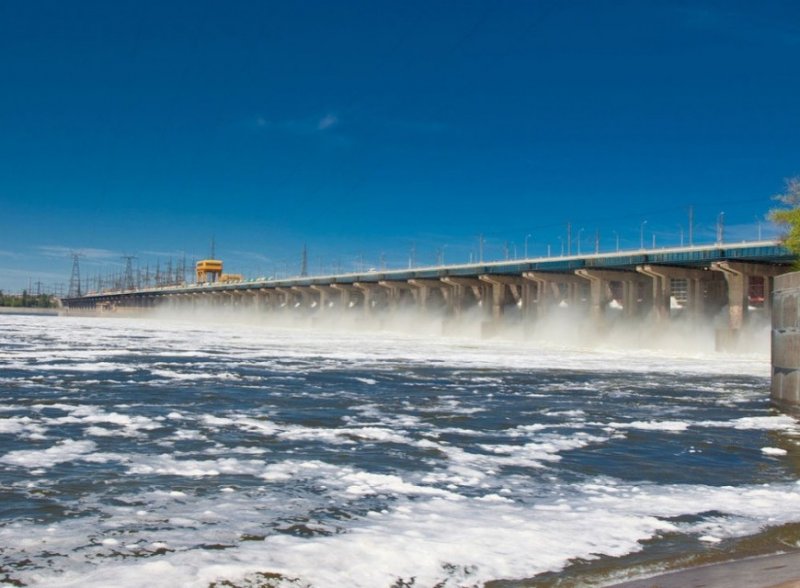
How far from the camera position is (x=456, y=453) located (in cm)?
1212

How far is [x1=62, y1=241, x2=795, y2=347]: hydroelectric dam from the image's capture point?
2311 inches

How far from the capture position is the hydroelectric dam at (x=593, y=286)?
193 ft

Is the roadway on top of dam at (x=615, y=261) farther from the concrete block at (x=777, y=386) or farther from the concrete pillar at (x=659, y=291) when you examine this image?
the concrete block at (x=777, y=386)

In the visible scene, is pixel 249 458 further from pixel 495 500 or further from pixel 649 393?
pixel 649 393

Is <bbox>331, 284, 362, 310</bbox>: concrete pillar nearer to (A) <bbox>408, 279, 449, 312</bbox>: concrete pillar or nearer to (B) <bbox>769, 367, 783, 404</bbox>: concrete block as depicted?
(A) <bbox>408, 279, 449, 312</bbox>: concrete pillar

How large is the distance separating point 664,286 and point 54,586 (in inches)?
2559

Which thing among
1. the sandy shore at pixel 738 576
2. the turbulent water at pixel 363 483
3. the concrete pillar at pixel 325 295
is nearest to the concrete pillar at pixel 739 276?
the turbulent water at pixel 363 483

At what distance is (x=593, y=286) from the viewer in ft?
239

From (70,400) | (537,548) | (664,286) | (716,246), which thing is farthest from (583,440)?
(664,286)

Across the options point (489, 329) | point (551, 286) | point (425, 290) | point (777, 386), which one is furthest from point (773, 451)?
point (425, 290)

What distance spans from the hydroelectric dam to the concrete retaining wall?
122 feet

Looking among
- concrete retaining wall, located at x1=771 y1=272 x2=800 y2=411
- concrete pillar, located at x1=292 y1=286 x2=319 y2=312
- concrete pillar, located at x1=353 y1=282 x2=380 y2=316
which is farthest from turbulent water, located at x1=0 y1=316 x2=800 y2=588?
concrete pillar, located at x1=292 y1=286 x2=319 y2=312

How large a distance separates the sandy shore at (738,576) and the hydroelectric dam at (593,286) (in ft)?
168

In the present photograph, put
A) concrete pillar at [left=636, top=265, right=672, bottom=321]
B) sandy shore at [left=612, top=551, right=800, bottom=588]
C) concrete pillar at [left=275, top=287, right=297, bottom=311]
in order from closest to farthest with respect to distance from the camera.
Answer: sandy shore at [left=612, top=551, right=800, bottom=588] < concrete pillar at [left=636, top=265, right=672, bottom=321] < concrete pillar at [left=275, top=287, right=297, bottom=311]
